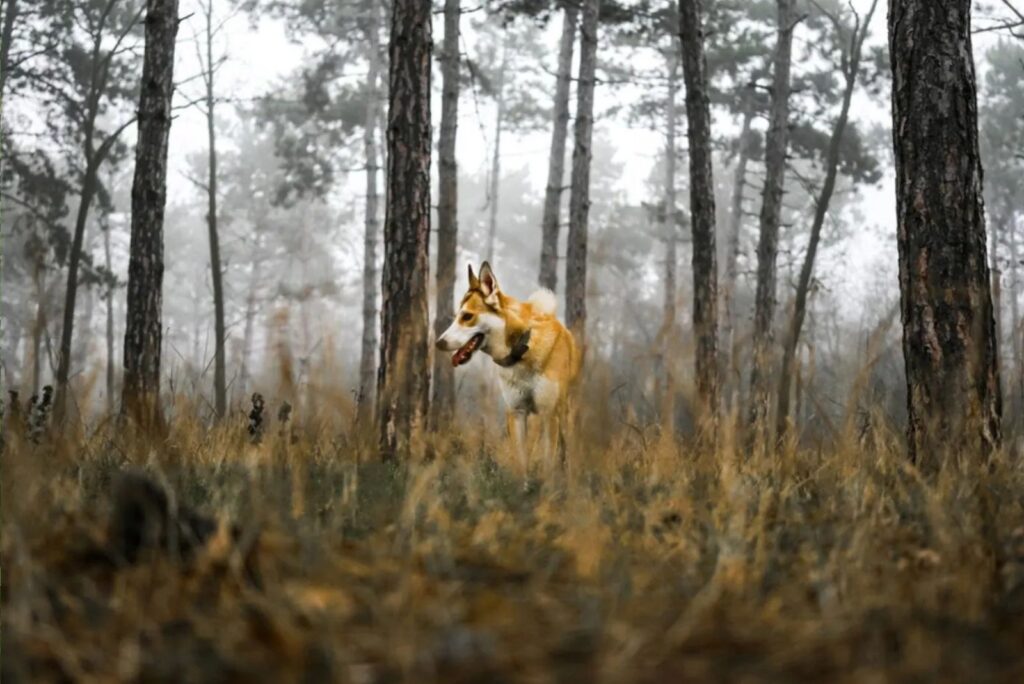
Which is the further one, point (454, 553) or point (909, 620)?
point (454, 553)

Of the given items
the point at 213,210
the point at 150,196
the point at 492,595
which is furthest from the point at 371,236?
the point at 492,595

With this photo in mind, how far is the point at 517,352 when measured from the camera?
670cm

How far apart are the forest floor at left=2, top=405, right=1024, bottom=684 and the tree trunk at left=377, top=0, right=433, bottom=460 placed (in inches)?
161

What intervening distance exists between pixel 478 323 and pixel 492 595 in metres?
4.67

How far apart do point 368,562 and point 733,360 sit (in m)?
2.41

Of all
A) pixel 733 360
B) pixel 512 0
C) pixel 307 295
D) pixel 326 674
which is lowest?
pixel 326 674

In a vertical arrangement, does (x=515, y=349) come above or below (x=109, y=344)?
below

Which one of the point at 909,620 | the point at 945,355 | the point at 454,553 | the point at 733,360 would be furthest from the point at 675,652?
the point at 945,355

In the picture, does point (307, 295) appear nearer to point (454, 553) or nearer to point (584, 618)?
point (454, 553)

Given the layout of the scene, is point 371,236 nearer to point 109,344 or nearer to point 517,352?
point 109,344

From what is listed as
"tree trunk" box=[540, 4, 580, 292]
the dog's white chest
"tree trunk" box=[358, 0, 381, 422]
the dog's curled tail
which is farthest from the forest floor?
"tree trunk" box=[358, 0, 381, 422]

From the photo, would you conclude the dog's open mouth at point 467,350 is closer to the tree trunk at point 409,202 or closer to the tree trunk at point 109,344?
the tree trunk at point 409,202

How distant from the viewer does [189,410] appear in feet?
Result: 17.6

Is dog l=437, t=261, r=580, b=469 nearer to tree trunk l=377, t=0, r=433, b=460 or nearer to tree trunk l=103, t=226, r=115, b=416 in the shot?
tree trunk l=377, t=0, r=433, b=460
